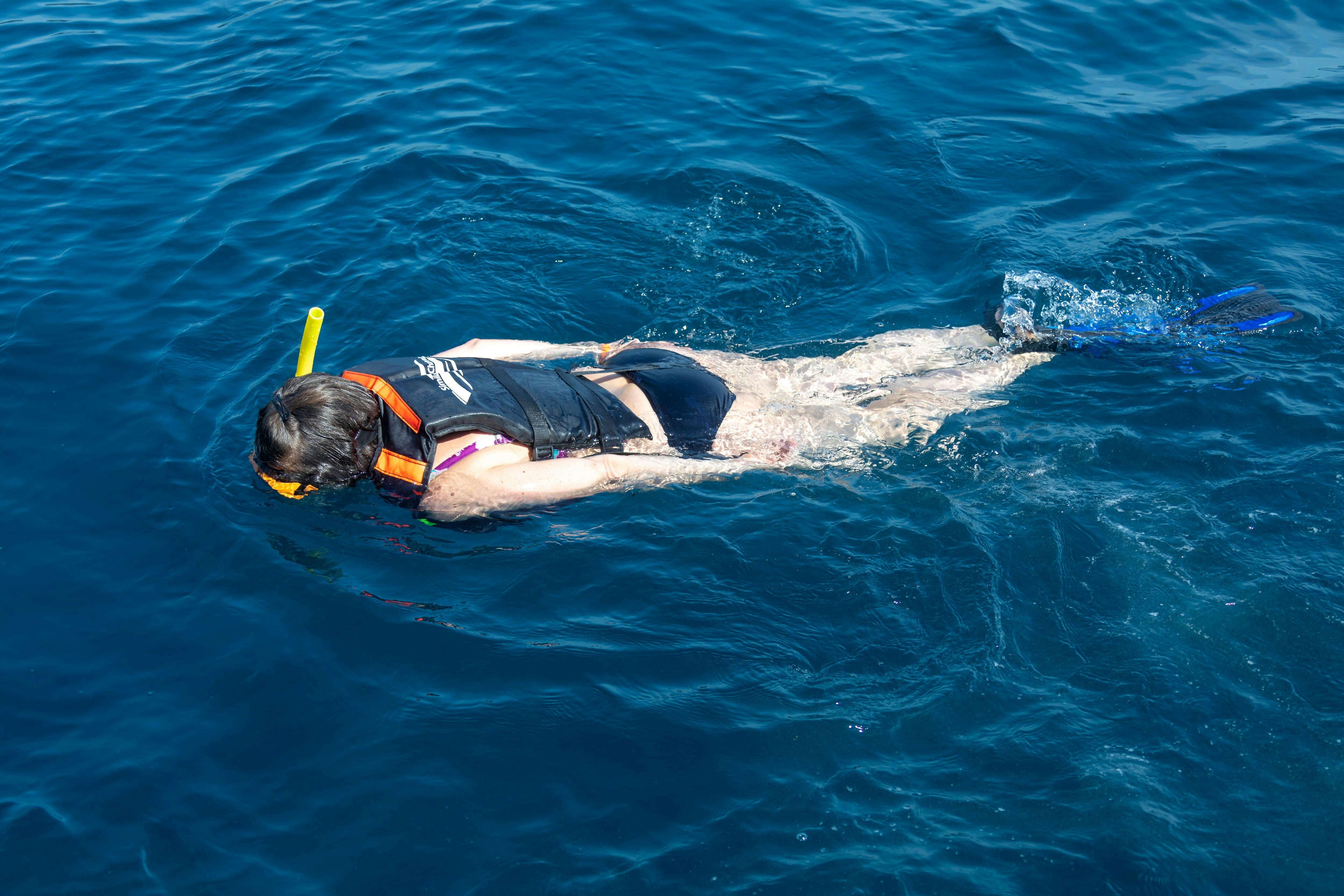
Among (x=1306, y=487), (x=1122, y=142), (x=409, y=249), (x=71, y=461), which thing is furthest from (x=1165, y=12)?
(x=71, y=461)

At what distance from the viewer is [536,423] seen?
5070 millimetres

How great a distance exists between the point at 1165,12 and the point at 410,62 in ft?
30.8

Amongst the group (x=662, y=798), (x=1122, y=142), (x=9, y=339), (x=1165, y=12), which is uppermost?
(x=1165, y=12)

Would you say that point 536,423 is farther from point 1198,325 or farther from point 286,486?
point 1198,325

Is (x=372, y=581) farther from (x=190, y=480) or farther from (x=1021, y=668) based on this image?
(x=1021, y=668)

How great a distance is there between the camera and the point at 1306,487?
5469 millimetres

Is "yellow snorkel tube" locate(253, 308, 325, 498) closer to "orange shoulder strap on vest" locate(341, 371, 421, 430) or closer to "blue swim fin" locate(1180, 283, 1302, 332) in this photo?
"orange shoulder strap on vest" locate(341, 371, 421, 430)

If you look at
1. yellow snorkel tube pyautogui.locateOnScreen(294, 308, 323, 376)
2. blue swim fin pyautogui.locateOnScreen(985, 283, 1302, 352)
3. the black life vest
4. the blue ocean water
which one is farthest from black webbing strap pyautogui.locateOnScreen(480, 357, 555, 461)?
blue swim fin pyautogui.locateOnScreen(985, 283, 1302, 352)

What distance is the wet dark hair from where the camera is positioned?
4582mm

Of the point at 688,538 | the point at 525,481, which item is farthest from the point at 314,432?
the point at 688,538

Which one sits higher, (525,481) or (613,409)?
(613,409)

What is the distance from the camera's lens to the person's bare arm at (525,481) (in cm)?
486

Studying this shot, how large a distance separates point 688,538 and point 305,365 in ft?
7.31

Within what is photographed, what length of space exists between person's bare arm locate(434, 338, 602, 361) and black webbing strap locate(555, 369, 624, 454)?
0.69m
